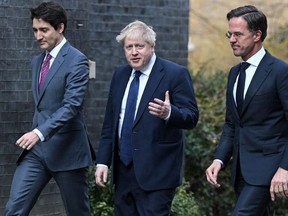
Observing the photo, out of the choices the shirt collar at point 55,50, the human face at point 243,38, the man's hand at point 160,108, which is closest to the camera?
the man's hand at point 160,108

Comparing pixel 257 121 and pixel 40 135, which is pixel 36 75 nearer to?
pixel 40 135

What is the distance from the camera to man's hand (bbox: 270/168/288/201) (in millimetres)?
7082

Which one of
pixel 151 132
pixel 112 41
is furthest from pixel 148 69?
pixel 112 41

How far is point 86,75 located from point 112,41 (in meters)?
2.96

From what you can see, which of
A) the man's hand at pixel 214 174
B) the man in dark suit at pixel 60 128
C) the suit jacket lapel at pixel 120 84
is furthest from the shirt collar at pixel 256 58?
the man in dark suit at pixel 60 128

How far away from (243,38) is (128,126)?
1.12 meters

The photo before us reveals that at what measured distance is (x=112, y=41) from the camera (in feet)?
35.6

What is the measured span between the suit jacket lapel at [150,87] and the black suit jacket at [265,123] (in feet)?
2.36

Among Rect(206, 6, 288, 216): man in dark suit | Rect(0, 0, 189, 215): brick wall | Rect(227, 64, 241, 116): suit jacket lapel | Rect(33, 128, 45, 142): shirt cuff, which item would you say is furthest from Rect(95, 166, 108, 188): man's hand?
Rect(0, 0, 189, 215): brick wall

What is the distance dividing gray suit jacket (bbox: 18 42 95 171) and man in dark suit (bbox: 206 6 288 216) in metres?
1.19

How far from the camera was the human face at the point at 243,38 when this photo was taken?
24.2 ft

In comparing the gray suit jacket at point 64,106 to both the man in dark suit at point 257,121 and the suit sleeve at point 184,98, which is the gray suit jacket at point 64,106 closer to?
the suit sleeve at point 184,98

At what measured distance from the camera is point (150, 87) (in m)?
7.61

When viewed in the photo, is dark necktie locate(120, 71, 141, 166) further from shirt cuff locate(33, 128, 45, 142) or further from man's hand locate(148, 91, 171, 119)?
shirt cuff locate(33, 128, 45, 142)
